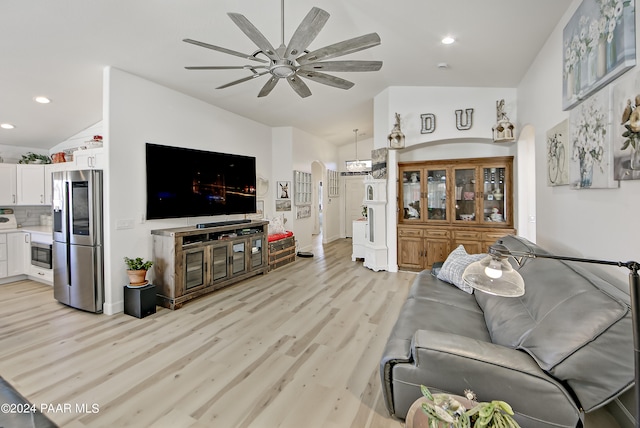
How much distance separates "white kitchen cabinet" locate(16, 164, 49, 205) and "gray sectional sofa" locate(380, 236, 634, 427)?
6.34 m

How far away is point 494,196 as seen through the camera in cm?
502

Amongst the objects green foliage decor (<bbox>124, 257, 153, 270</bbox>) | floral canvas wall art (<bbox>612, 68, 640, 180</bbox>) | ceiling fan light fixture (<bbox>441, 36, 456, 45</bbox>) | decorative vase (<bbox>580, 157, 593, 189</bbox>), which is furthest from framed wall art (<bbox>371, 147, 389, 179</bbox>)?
green foliage decor (<bbox>124, 257, 153, 270</bbox>)

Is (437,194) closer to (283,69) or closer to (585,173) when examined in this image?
(585,173)

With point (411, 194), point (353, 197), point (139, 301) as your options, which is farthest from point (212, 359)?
point (353, 197)

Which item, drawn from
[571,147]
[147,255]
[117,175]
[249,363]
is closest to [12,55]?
[117,175]

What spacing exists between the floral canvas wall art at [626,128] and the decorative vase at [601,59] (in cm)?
18

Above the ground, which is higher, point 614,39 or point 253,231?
point 614,39

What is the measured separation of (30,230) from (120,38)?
3.86 metres

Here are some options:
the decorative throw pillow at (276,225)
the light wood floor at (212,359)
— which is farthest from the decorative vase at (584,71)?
Answer: the decorative throw pillow at (276,225)

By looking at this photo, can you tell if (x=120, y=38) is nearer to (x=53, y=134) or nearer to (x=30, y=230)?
(x=53, y=134)

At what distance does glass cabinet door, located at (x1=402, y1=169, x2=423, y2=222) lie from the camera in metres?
5.40

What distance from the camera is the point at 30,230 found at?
15.5 ft

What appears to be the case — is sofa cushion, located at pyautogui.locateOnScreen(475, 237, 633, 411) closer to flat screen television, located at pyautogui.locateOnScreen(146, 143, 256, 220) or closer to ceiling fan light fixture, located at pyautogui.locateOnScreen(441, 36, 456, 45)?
ceiling fan light fixture, located at pyautogui.locateOnScreen(441, 36, 456, 45)

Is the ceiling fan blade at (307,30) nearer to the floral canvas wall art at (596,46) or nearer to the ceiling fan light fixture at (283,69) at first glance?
the ceiling fan light fixture at (283,69)
